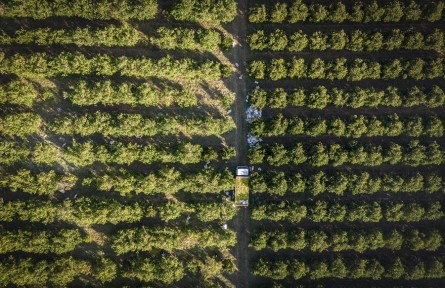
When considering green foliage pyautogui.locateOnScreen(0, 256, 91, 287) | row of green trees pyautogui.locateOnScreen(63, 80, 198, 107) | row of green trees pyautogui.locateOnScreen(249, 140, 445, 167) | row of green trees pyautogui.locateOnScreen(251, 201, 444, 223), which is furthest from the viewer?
row of green trees pyautogui.locateOnScreen(249, 140, 445, 167)

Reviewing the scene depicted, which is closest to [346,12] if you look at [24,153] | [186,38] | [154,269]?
[186,38]

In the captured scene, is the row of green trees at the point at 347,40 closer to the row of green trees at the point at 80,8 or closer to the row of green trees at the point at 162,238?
the row of green trees at the point at 80,8

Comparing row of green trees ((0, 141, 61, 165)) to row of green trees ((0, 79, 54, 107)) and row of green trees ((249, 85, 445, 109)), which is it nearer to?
row of green trees ((0, 79, 54, 107))

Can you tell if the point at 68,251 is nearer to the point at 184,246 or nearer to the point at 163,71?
the point at 184,246

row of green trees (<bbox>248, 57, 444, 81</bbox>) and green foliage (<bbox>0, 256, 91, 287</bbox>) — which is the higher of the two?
row of green trees (<bbox>248, 57, 444, 81</bbox>)

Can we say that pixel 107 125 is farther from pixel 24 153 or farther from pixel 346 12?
pixel 346 12

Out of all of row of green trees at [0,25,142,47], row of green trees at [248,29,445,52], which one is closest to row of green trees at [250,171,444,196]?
row of green trees at [248,29,445,52]

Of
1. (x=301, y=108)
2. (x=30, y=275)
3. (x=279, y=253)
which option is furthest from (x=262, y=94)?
(x=30, y=275)
